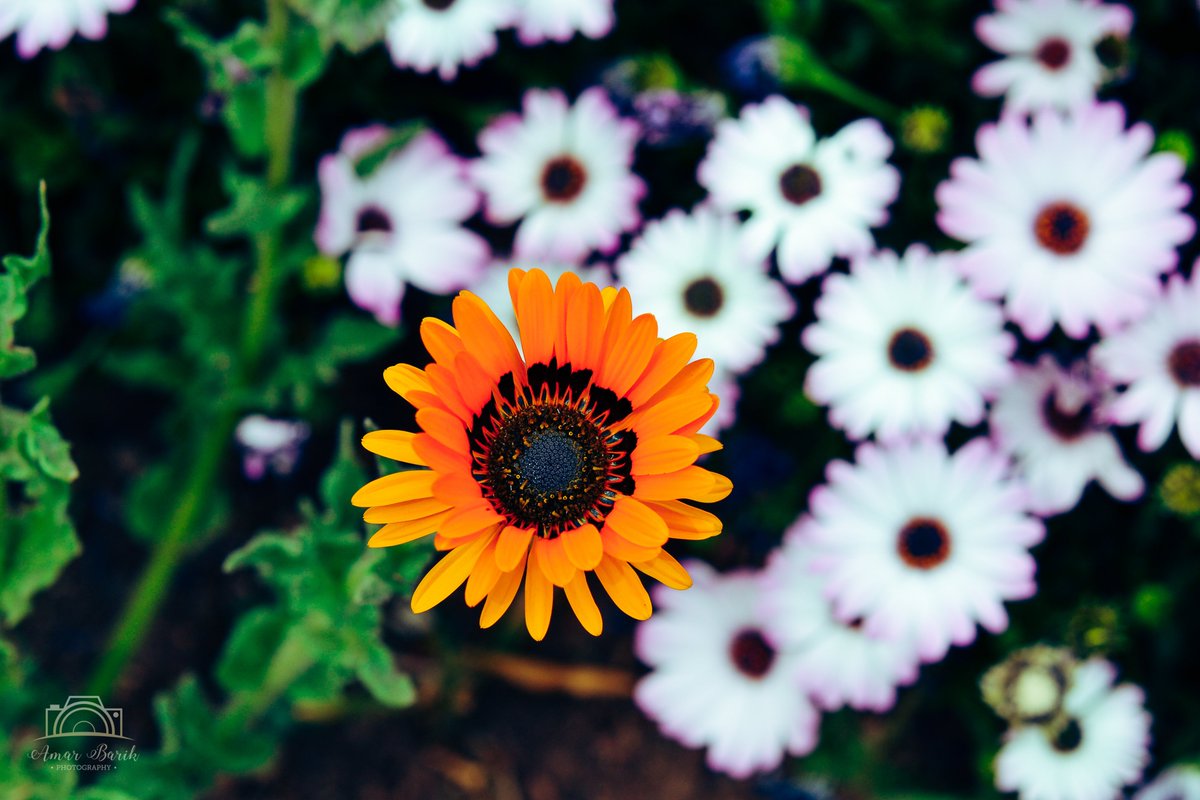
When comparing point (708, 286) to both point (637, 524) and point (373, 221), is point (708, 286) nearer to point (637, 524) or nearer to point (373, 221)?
point (373, 221)

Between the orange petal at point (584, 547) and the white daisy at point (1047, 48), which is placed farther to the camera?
the white daisy at point (1047, 48)

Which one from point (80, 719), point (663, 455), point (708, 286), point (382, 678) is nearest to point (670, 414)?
point (663, 455)

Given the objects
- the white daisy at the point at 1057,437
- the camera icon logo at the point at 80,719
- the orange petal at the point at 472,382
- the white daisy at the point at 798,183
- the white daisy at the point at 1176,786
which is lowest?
the camera icon logo at the point at 80,719

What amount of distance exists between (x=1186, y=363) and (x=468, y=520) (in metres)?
1.33

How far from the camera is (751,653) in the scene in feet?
6.77

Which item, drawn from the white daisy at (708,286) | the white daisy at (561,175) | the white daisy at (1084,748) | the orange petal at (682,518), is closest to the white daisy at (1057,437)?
the white daisy at (1084,748)

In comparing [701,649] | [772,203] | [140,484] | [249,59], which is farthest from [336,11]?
[701,649]

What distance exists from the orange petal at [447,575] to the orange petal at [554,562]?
6 cm

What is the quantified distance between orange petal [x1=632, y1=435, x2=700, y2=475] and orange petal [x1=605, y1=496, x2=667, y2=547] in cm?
4

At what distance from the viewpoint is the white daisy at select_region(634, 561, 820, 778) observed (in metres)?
1.98

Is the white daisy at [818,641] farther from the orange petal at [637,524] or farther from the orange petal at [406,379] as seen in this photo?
the orange petal at [406,379]

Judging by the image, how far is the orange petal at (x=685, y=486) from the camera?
1.17 meters

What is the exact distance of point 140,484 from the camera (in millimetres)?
2139

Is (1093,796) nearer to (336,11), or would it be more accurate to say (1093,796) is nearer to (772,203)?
(772,203)
